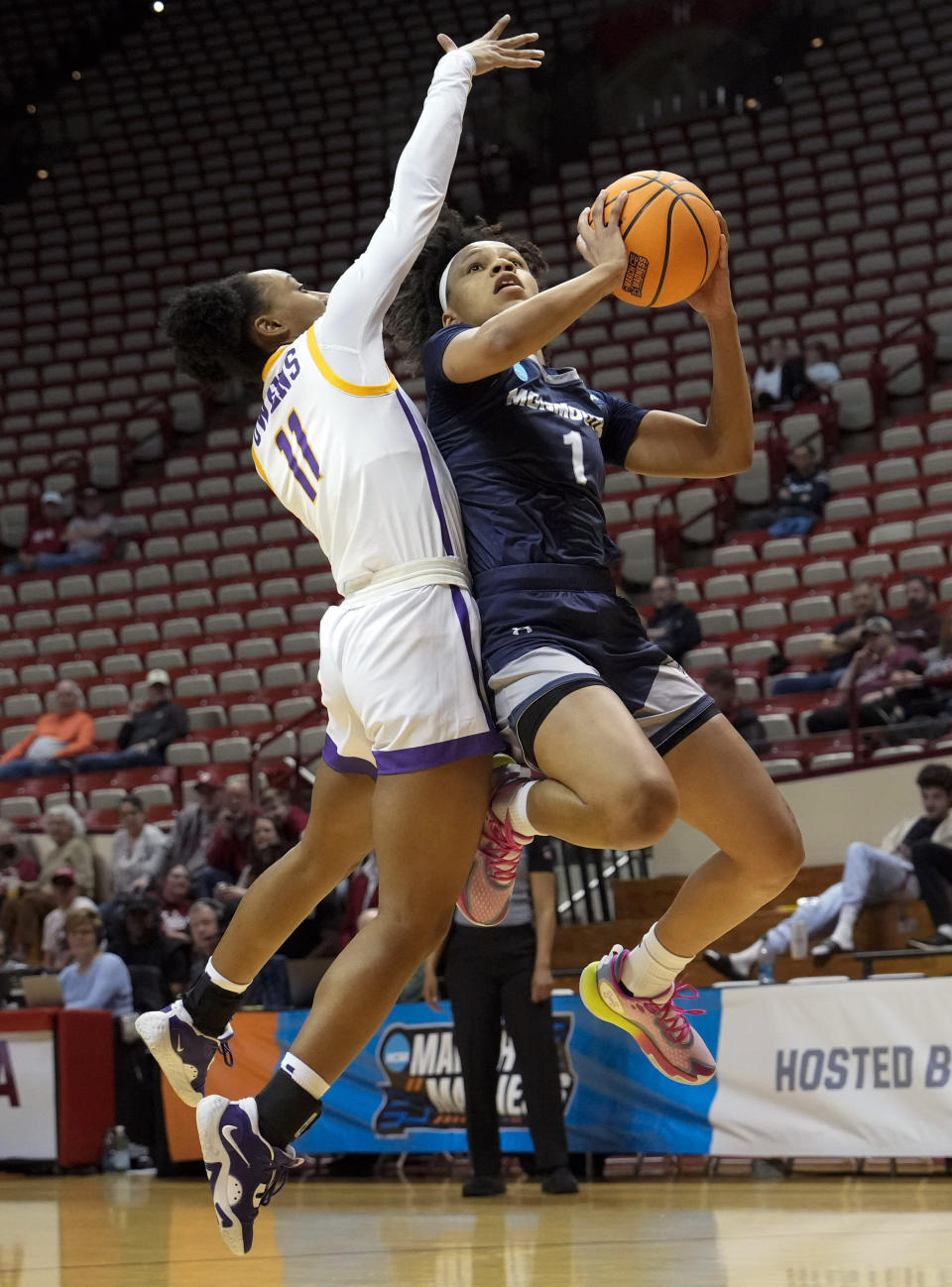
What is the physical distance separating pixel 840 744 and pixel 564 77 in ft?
55.0

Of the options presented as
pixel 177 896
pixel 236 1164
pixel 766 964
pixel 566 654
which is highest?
pixel 566 654

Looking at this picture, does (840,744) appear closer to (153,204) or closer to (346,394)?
(346,394)

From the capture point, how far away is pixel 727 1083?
792 centimetres

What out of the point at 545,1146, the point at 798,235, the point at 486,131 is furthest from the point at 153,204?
the point at 545,1146

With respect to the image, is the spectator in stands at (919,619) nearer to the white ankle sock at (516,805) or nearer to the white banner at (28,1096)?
the white banner at (28,1096)

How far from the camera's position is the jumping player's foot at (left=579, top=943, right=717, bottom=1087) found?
4.17 metres

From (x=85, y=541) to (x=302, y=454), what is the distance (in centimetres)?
1589

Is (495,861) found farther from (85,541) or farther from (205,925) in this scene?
(85,541)

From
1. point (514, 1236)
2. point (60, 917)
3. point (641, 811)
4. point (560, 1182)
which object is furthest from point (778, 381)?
point (641, 811)

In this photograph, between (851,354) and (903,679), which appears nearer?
(903,679)

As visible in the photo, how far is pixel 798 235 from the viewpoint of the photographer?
20.0 m

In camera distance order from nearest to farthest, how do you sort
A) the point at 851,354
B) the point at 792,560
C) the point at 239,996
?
the point at 239,996 < the point at 792,560 < the point at 851,354

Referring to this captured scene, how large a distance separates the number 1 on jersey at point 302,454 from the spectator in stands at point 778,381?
42.6 ft

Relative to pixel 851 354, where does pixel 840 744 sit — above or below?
below
